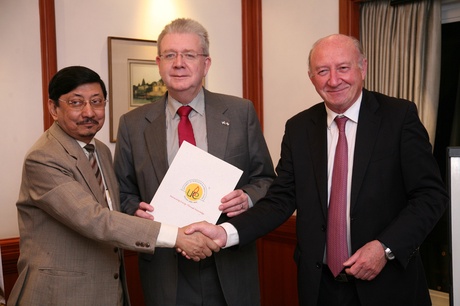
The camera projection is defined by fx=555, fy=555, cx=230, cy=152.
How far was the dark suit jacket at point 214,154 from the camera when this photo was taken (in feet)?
Result: 8.27

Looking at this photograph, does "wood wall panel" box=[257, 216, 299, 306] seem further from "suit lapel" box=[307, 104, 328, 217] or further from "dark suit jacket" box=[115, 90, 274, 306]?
"suit lapel" box=[307, 104, 328, 217]

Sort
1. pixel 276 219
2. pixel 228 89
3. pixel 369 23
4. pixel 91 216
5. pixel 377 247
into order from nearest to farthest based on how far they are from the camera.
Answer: pixel 377 247 < pixel 91 216 < pixel 276 219 < pixel 369 23 < pixel 228 89

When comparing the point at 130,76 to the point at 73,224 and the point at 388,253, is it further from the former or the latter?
the point at 388,253

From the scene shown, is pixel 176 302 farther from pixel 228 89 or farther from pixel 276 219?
pixel 228 89

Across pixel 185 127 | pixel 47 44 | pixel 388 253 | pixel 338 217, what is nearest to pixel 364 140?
pixel 338 217

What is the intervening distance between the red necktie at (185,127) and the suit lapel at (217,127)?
0.26 ft

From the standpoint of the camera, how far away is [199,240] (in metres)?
2.34

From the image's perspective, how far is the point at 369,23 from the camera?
3984mm

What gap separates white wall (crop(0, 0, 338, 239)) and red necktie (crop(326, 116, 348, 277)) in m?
2.14

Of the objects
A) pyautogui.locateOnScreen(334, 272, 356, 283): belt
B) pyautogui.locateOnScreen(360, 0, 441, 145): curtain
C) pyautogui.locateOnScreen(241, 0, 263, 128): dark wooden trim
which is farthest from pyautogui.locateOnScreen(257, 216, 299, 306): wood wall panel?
pyautogui.locateOnScreen(334, 272, 356, 283): belt

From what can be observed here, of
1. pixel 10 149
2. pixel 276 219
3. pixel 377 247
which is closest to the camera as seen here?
pixel 377 247

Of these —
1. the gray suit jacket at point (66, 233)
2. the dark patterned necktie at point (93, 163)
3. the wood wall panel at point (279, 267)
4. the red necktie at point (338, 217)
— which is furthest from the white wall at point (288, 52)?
the gray suit jacket at point (66, 233)

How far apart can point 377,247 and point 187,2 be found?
2969mm

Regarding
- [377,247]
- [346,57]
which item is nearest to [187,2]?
[346,57]
